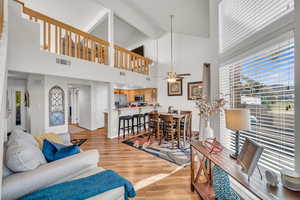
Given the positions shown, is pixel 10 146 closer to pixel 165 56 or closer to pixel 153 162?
pixel 153 162

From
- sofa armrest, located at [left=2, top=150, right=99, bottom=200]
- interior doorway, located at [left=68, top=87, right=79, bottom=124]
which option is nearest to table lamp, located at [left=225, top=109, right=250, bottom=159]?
sofa armrest, located at [left=2, top=150, right=99, bottom=200]

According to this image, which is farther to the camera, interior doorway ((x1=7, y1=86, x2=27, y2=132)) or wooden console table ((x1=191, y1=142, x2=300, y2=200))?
interior doorway ((x1=7, y1=86, x2=27, y2=132))

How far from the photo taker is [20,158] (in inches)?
47.8

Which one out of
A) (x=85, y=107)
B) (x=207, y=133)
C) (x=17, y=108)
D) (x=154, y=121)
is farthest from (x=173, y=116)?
(x=17, y=108)

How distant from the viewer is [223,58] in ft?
6.74

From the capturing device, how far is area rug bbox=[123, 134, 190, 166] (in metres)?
2.92

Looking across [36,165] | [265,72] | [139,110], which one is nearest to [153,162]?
[36,165]

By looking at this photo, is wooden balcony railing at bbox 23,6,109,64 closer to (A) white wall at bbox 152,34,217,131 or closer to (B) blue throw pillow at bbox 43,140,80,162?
(B) blue throw pillow at bbox 43,140,80,162

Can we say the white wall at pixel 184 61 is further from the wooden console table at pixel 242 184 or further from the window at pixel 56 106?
the window at pixel 56 106

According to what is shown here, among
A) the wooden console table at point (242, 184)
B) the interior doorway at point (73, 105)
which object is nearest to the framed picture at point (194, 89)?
the wooden console table at point (242, 184)

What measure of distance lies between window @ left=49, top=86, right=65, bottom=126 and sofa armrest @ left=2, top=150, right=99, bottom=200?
4.11 metres

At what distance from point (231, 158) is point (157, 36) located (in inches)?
254

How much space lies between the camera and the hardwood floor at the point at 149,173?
187 centimetres

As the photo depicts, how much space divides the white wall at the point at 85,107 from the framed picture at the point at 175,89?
12.5ft
